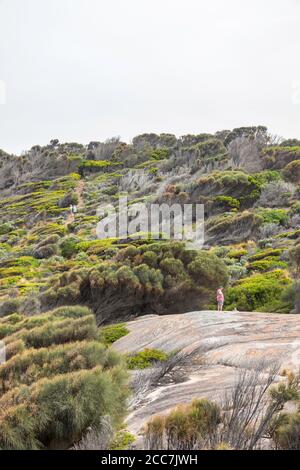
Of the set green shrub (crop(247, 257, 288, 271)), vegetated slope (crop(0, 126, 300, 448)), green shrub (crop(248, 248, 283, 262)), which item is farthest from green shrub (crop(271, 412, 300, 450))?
green shrub (crop(248, 248, 283, 262))

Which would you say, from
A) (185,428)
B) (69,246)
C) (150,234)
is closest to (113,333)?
(185,428)

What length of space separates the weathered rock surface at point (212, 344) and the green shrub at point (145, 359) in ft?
1.50

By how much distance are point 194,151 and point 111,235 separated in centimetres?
2646

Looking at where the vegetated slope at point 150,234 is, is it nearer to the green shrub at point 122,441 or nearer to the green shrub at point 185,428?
the green shrub at point 122,441

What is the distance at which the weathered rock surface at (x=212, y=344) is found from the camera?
8.08m

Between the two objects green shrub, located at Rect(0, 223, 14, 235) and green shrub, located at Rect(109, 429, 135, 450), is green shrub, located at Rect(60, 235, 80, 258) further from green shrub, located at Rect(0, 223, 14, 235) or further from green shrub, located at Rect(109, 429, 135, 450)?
green shrub, located at Rect(109, 429, 135, 450)

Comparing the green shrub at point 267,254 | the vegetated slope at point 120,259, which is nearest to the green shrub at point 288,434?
the vegetated slope at point 120,259

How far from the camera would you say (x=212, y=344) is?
34.8ft

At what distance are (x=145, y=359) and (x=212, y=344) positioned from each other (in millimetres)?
1385

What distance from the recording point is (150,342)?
12.1 meters

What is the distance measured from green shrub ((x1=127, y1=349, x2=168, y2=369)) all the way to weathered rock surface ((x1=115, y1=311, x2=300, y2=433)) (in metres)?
0.46

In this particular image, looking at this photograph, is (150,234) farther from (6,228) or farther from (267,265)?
(6,228)

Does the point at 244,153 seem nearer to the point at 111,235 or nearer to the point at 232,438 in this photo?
the point at 111,235
